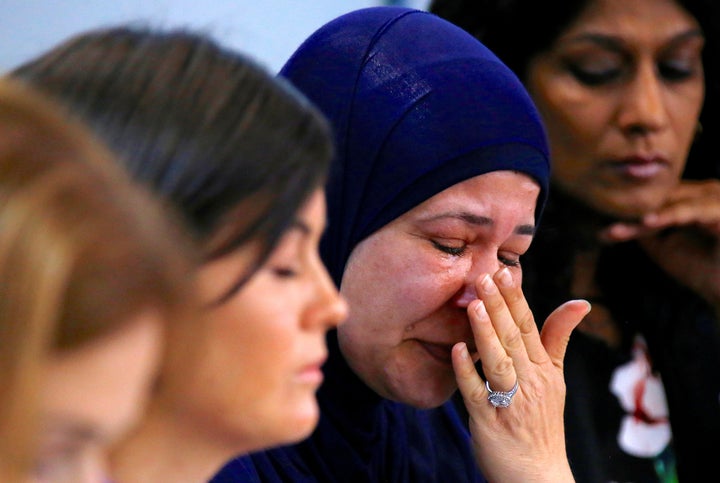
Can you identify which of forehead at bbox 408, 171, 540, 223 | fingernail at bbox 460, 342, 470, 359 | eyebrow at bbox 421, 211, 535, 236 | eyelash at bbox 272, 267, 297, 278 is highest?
eyelash at bbox 272, 267, 297, 278

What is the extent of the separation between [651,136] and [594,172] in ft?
0.40

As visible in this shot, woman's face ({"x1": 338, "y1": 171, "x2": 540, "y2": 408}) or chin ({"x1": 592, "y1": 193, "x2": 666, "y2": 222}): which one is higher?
woman's face ({"x1": 338, "y1": 171, "x2": 540, "y2": 408})

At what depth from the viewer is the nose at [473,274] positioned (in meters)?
1.34

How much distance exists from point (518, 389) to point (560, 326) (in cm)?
13

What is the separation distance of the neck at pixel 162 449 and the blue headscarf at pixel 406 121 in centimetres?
59

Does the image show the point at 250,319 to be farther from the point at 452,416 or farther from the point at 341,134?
the point at 452,416

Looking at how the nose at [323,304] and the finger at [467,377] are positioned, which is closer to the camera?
the nose at [323,304]

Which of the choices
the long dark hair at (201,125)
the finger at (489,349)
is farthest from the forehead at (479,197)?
the long dark hair at (201,125)

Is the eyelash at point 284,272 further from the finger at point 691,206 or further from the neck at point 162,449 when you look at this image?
the finger at point 691,206

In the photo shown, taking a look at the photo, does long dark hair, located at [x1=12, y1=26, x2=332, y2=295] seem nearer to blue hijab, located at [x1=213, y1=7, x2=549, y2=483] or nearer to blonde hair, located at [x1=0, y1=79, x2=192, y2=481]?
blonde hair, located at [x1=0, y1=79, x2=192, y2=481]

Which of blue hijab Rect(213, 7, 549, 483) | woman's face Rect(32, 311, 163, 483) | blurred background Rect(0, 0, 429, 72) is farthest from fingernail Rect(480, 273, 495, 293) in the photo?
woman's face Rect(32, 311, 163, 483)

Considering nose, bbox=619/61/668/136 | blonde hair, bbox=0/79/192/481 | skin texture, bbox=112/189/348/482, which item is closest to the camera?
blonde hair, bbox=0/79/192/481

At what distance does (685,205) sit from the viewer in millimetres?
2188

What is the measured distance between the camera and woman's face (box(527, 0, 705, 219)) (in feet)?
6.49
